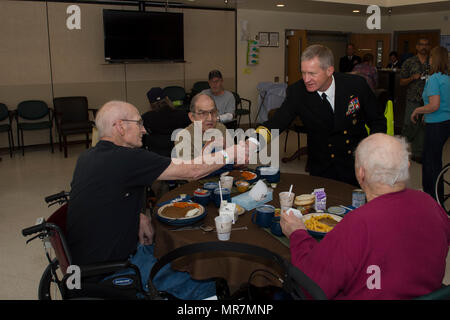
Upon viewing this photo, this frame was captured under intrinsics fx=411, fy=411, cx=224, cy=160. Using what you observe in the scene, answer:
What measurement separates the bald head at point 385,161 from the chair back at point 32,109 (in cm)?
732

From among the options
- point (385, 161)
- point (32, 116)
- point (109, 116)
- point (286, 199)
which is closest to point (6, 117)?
point (32, 116)

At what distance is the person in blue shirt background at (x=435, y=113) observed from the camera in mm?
4176

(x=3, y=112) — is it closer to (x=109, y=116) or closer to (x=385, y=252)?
(x=109, y=116)

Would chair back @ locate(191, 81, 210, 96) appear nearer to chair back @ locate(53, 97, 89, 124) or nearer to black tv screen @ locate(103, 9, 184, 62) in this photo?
black tv screen @ locate(103, 9, 184, 62)

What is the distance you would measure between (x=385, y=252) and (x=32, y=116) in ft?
24.7

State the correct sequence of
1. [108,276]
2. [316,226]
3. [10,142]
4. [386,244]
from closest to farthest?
[386,244], [316,226], [108,276], [10,142]

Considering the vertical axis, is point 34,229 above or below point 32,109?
below

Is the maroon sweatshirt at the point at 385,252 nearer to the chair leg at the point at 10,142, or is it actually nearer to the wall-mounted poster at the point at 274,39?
the chair leg at the point at 10,142

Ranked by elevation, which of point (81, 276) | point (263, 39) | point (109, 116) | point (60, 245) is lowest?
point (81, 276)

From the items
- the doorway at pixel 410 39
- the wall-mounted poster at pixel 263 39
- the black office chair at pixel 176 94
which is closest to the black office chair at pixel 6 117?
the black office chair at pixel 176 94

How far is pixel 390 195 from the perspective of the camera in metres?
1.47

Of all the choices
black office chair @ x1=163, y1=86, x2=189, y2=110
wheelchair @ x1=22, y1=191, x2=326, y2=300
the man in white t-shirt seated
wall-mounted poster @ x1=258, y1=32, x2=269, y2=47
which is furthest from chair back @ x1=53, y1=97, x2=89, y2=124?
wheelchair @ x1=22, y1=191, x2=326, y2=300

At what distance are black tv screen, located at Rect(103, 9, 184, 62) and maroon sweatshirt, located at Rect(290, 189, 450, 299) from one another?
7463mm

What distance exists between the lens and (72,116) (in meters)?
7.88
